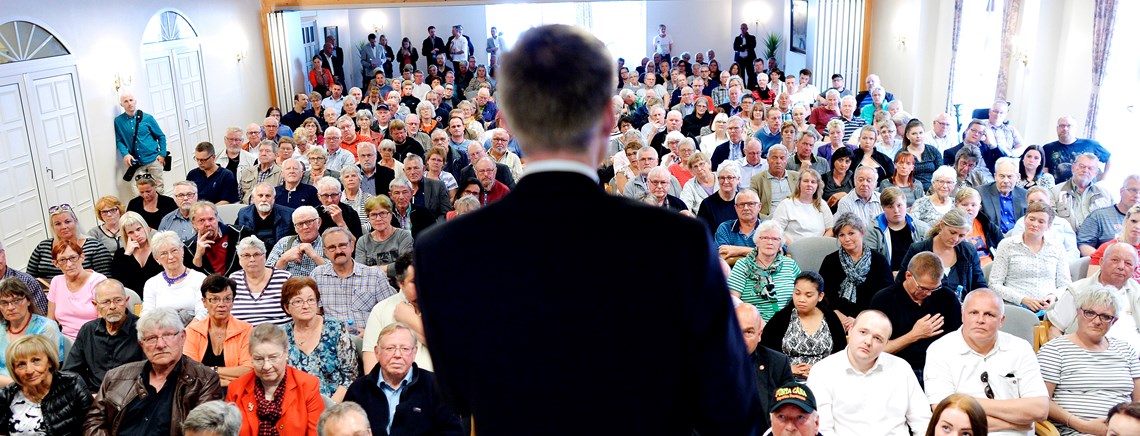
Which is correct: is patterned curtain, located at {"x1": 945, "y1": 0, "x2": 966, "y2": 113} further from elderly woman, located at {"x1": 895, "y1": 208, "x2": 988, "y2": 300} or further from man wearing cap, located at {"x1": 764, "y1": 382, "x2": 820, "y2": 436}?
man wearing cap, located at {"x1": 764, "y1": 382, "x2": 820, "y2": 436}

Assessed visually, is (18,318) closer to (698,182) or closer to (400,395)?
(400,395)

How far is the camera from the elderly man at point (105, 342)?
455cm

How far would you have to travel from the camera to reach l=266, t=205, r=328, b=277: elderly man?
580 cm

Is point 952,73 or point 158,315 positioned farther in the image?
point 952,73

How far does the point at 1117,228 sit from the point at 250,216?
5885 millimetres

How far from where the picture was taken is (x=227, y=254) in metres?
6.19

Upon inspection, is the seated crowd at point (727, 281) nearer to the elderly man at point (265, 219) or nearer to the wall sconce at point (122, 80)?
the elderly man at point (265, 219)

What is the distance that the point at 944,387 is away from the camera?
4.26 meters

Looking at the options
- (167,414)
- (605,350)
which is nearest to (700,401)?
(605,350)

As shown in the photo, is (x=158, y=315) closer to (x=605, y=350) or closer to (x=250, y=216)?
(x=250, y=216)

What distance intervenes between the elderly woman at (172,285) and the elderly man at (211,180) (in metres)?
A: 2.77

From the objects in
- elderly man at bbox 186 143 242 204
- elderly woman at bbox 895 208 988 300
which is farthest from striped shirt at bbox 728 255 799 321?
elderly man at bbox 186 143 242 204

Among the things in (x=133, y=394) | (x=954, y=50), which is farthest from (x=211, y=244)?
(x=954, y=50)

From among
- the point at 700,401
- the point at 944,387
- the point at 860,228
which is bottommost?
the point at 944,387
